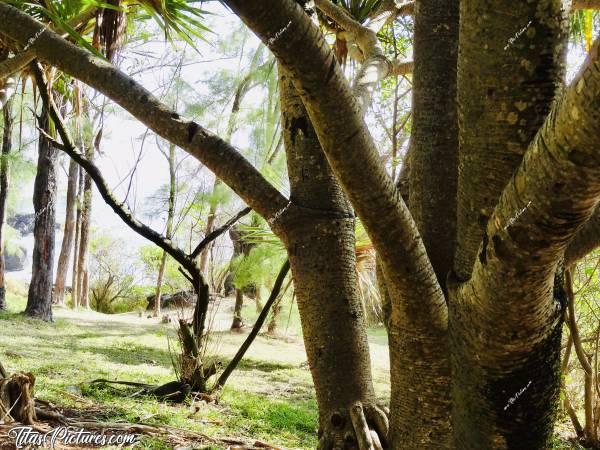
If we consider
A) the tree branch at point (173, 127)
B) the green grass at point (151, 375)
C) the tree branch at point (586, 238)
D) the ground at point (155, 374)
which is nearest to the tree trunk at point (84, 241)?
the ground at point (155, 374)

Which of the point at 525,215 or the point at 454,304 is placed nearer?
the point at 525,215

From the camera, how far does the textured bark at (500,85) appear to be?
3.01ft

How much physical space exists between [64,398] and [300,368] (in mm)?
2988

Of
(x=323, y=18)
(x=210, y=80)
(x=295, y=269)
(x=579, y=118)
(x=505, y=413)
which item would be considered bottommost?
(x=505, y=413)

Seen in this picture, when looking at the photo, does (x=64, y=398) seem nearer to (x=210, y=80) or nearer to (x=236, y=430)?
(x=236, y=430)

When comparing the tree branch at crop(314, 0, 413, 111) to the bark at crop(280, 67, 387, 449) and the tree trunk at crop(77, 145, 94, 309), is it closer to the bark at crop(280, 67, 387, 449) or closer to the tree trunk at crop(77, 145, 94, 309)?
the bark at crop(280, 67, 387, 449)

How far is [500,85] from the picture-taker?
0.94 m

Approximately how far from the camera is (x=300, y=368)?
5348mm

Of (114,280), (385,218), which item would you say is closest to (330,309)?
(385,218)

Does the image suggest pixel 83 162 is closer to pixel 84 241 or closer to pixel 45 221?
pixel 45 221

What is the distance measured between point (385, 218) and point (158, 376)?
3247 millimetres

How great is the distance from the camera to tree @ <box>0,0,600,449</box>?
2.22ft

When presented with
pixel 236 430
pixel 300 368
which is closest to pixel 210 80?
pixel 300 368

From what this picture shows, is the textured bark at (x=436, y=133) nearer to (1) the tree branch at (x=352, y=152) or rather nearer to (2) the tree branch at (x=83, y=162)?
(1) the tree branch at (x=352, y=152)
